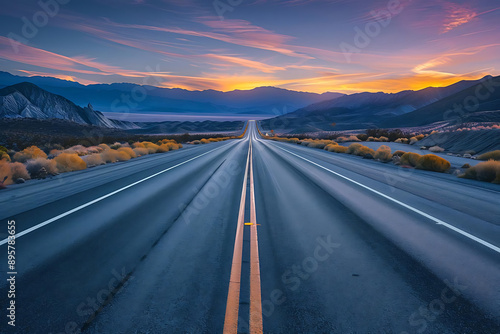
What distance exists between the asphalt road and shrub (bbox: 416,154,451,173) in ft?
23.8

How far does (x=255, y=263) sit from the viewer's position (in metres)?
4.61

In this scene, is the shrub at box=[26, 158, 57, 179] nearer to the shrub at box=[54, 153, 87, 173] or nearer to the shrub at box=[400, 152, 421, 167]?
the shrub at box=[54, 153, 87, 173]

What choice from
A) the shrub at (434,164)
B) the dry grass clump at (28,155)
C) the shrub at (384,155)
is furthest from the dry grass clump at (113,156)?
the shrub at (434,164)

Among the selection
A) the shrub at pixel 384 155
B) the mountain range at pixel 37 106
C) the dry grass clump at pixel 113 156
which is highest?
the mountain range at pixel 37 106

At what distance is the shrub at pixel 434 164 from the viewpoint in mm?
15883

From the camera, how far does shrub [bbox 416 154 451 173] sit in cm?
1588

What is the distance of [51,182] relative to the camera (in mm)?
11977

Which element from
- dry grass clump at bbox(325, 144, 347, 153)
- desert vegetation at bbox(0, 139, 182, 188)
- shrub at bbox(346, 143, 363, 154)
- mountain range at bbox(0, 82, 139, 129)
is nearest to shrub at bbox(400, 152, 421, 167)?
shrub at bbox(346, 143, 363, 154)

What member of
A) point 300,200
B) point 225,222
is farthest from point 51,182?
point 300,200

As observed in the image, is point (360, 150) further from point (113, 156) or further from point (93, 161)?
point (93, 161)

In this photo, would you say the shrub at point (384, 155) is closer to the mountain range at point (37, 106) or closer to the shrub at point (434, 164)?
the shrub at point (434, 164)

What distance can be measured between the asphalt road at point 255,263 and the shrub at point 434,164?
7261 mm

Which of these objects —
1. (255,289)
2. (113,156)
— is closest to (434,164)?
(255,289)

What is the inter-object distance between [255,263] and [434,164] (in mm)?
15589
